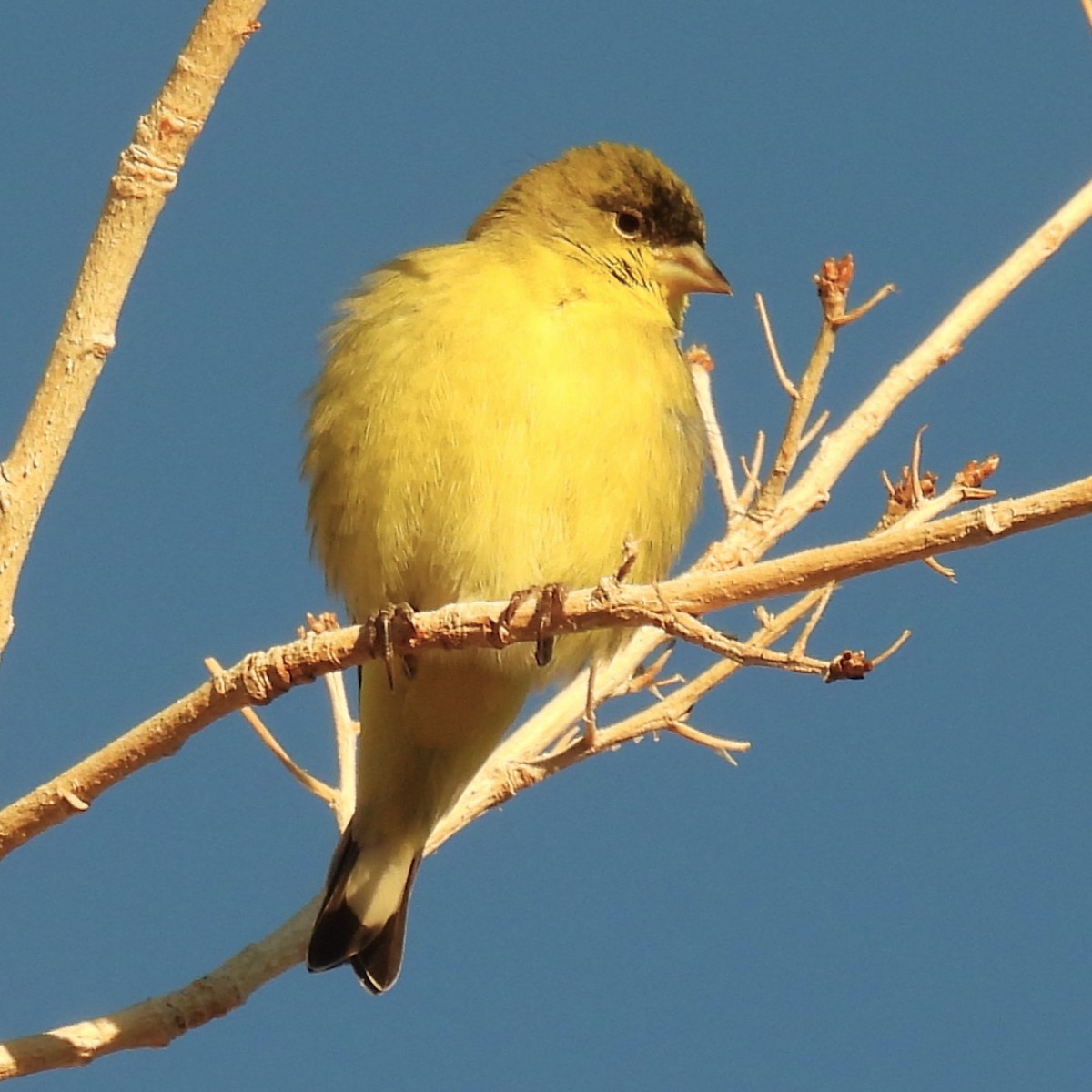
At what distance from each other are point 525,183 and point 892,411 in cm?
158

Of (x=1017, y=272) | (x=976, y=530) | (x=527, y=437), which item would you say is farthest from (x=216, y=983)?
(x=1017, y=272)

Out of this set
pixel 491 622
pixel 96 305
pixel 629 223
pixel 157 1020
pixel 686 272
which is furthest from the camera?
pixel 629 223

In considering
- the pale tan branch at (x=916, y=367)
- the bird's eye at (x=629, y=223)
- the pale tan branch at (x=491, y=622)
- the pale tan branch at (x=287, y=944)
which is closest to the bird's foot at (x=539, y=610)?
the pale tan branch at (x=491, y=622)

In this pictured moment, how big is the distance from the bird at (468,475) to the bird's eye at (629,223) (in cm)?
16

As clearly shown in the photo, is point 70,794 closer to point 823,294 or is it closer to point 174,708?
point 174,708

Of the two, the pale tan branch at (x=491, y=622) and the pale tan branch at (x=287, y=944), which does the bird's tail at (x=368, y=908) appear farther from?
the pale tan branch at (x=491, y=622)

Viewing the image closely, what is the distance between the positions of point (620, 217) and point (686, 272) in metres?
0.30

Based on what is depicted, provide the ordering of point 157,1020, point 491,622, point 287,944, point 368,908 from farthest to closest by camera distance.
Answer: point 368,908
point 287,944
point 157,1020
point 491,622

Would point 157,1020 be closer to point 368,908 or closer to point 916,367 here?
point 368,908

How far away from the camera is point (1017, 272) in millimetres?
3877

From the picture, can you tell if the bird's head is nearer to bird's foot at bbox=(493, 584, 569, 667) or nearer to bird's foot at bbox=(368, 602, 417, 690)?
bird's foot at bbox=(368, 602, 417, 690)

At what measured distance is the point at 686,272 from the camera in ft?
15.8

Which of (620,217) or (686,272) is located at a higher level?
(620,217)

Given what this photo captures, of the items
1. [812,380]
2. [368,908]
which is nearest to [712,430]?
[812,380]
